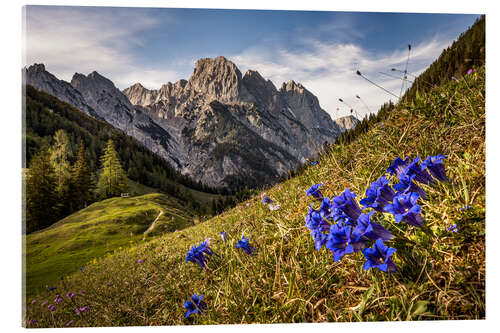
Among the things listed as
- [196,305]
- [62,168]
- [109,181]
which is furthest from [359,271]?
[109,181]

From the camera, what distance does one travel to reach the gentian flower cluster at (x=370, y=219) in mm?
1392

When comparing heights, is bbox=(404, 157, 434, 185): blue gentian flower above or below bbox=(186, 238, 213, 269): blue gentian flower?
above

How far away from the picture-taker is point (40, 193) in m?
4.93

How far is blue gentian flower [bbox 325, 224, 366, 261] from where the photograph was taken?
54.6 inches

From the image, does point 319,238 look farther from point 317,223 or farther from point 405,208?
point 405,208

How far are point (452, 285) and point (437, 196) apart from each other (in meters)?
0.76

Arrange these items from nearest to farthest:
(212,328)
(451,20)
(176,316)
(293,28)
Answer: (212,328)
(176,316)
(451,20)
(293,28)

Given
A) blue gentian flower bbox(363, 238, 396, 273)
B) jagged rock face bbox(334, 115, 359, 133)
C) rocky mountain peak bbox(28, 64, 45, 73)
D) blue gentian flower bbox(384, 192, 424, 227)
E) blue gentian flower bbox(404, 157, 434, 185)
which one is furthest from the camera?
jagged rock face bbox(334, 115, 359, 133)

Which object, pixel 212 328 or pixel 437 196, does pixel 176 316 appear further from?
pixel 437 196

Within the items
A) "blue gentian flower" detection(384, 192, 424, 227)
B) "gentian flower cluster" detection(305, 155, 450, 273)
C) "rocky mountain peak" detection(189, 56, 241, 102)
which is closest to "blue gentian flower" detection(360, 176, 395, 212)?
"gentian flower cluster" detection(305, 155, 450, 273)

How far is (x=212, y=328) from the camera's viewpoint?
2.12m

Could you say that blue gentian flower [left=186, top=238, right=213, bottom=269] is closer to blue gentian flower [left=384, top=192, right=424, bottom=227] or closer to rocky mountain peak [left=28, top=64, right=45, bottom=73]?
blue gentian flower [left=384, top=192, right=424, bottom=227]

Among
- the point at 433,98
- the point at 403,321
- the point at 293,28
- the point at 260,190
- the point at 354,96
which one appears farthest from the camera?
the point at 260,190
